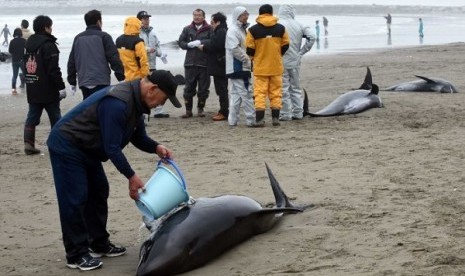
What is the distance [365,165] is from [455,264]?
4.06 m

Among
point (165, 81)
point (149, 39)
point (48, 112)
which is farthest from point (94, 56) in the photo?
point (165, 81)

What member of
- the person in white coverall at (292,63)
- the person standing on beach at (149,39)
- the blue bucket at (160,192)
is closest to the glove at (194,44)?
the person standing on beach at (149,39)

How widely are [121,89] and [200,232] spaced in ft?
4.52

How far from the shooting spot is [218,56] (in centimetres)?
1500

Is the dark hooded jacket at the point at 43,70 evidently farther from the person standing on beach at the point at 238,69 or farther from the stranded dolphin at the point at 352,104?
the stranded dolphin at the point at 352,104

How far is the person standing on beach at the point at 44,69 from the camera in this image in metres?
12.2

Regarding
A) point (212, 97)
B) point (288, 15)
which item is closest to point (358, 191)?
point (288, 15)

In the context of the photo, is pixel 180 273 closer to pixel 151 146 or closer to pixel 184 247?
pixel 184 247

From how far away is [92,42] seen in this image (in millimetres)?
12391

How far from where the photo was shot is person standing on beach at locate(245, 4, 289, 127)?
13.7 m

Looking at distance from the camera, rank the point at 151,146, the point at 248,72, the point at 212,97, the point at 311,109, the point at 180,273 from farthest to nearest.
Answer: the point at 212,97 < the point at 311,109 < the point at 248,72 < the point at 151,146 < the point at 180,273

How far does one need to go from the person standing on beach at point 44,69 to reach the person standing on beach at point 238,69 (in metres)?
3.00

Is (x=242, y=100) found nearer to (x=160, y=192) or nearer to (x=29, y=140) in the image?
(x=29, y=140)

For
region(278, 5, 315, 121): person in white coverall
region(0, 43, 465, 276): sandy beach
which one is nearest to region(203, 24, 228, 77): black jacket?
region(0, 43, 465, 276): sandy beach
